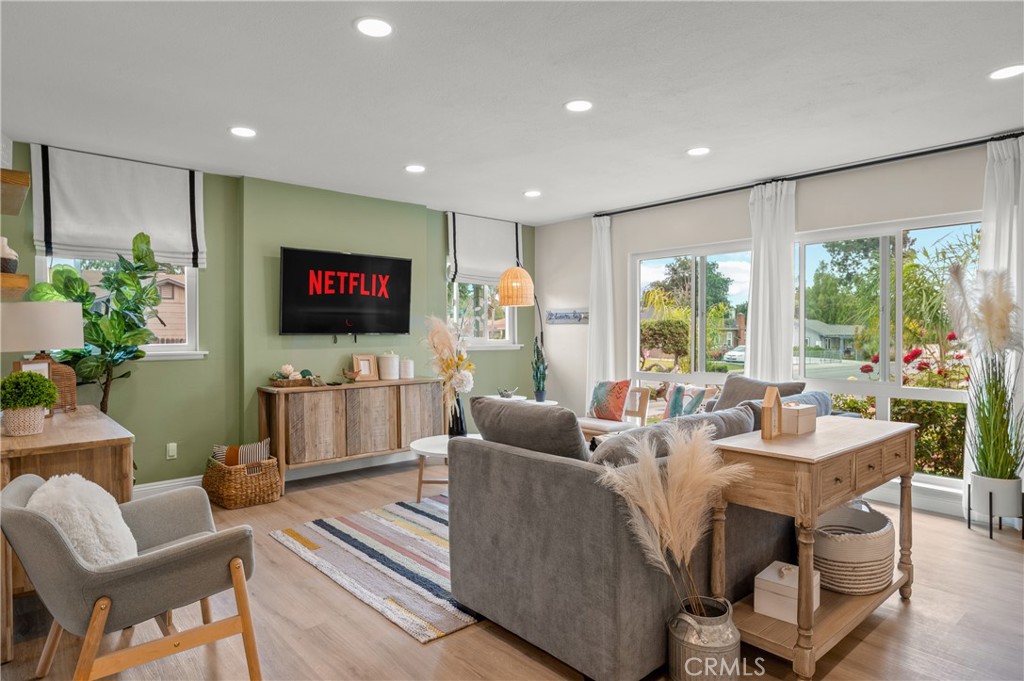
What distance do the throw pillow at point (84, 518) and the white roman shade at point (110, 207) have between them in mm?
2776

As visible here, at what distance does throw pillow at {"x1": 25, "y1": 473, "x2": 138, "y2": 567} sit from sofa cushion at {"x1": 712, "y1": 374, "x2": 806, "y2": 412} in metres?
3.45

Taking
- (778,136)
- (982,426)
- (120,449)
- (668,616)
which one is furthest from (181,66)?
(982,426)

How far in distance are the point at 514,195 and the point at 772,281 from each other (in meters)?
2.38

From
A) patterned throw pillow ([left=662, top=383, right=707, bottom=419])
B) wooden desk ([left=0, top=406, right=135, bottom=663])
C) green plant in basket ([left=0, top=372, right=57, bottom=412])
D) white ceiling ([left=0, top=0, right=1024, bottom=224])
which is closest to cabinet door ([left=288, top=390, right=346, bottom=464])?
white ceiling ([left=0, top=0, right=1024, bottom=224])

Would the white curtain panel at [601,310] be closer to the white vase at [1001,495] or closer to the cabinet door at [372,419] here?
the cabinet door at [372,419]

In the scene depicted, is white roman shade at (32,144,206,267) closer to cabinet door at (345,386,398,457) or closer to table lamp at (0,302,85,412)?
cabinet door at (345,386,398,457)

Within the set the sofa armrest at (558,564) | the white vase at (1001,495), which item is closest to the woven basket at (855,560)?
the sofa armrest at (558,564)

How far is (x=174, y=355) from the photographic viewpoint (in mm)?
4508

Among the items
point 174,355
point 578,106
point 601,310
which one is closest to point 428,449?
point 174,355

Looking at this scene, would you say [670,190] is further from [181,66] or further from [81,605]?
[81,605]

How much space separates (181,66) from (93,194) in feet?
6.61

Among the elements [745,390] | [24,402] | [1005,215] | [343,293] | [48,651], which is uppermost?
[1005,215]

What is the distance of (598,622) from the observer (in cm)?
201

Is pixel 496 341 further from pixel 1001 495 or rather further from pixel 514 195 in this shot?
pixel 1001 495
